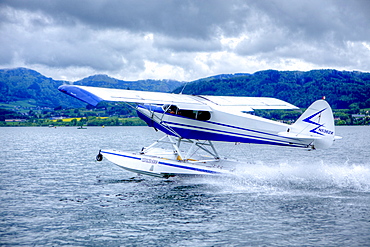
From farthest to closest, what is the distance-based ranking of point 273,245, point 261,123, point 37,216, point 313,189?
point 261,123 → point 313,189 → point 37,216 → point 273,245

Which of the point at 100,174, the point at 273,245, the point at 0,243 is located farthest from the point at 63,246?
the point at 100,174

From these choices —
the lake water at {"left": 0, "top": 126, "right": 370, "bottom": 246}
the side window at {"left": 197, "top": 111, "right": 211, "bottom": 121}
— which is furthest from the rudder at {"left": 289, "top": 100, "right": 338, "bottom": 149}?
the side window at {"left": 197, "top": 111, "right": 211, "bottom": 121}

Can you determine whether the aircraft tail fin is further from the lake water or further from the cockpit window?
Answer: the cockpit window

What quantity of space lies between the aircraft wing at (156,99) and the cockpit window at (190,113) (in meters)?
0.35

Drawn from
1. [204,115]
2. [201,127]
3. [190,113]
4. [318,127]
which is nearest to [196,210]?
[201,127]

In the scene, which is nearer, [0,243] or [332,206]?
[0,243]

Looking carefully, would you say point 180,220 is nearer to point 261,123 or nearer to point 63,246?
point 63,246

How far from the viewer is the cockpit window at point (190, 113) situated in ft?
48.5

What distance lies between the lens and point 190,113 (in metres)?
15.0

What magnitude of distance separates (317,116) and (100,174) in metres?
11.9

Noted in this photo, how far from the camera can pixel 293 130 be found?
45.5 ft

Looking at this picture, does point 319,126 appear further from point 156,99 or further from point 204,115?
point 156,99

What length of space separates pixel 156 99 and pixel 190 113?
167 centimetres

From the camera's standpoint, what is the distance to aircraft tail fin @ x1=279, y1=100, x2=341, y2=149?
1326cm
